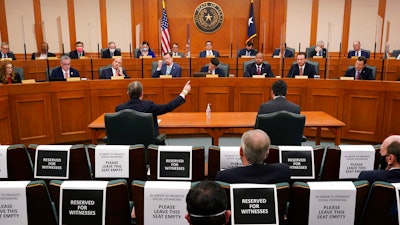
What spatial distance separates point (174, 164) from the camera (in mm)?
→ 2518

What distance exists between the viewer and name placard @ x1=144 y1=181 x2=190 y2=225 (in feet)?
6.41

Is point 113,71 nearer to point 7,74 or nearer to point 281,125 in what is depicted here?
point 7,74

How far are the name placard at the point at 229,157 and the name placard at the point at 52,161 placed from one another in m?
1.07

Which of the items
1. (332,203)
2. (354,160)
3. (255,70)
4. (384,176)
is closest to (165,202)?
(332,203)

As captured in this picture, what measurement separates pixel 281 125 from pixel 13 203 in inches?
93.3

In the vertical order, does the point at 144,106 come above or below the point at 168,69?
below

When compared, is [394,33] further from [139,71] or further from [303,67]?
[139,71]

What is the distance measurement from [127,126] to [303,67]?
4296mm

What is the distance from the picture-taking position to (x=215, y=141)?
14.1 feet

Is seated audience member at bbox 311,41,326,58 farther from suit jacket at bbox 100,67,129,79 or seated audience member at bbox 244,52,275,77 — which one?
suit jacket at bbox 100,67,129,79

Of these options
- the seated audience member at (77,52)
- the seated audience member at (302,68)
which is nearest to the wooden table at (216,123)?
the seated audience member at (302,68)

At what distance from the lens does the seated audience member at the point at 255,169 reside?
2121mm

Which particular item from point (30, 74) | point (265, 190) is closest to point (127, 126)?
point (265, 190)

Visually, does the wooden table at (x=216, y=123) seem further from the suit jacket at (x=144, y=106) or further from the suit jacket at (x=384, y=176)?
the suit jacket at (x=384, y=176)
